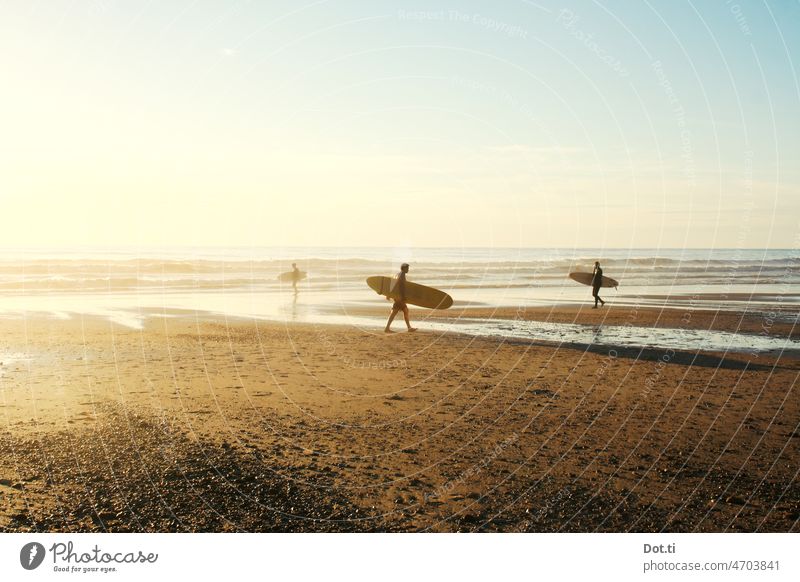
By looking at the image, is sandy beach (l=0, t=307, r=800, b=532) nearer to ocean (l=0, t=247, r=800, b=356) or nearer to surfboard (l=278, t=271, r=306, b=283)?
ocean (l=0, t=247, r=800, b=356)

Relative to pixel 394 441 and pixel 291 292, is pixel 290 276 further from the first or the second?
pixel 394 441

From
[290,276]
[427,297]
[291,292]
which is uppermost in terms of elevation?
[427,297]

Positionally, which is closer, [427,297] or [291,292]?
[427,297]

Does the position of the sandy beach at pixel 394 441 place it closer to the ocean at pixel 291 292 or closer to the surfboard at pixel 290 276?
the ocean at pixel 291 292

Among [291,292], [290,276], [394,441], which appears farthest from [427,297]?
[394,441]

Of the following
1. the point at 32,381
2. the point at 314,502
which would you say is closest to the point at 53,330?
the point at 32,381

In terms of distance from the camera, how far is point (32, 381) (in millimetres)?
14219

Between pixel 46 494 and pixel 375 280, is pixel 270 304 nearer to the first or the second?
pixel 375 280

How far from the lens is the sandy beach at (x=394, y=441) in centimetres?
780

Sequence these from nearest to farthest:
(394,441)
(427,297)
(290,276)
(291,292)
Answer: (394,441), (427,297), (291,292), (290,276)

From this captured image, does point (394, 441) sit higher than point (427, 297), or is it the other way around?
point (427, 297)

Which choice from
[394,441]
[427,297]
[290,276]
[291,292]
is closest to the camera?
[394,441]

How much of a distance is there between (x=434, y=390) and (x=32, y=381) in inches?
322

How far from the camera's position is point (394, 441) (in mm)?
10398
